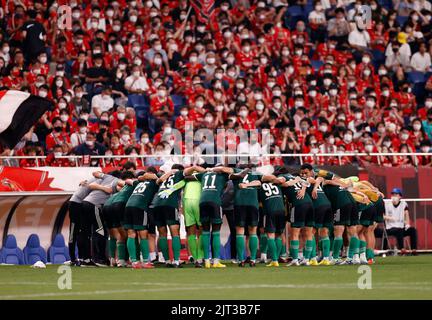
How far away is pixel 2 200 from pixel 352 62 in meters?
12.1

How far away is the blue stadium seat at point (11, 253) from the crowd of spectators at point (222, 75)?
2.52 metres

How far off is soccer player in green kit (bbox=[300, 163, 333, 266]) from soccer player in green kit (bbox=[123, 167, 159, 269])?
2765 millimetres

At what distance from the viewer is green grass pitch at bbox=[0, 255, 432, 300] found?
15.3 metres

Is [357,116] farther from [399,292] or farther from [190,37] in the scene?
[399,292]

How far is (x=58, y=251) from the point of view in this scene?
78.1ft

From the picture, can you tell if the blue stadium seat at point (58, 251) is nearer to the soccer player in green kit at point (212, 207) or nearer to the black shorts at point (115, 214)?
the black shorts at point (115, 214)

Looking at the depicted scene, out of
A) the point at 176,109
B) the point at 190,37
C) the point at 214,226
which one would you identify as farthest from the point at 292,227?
the point at 190,37

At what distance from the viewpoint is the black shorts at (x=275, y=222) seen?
2169 cm

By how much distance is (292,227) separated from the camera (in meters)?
22.0

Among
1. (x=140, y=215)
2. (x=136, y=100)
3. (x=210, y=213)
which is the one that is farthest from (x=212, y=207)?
(x=136, y=100)

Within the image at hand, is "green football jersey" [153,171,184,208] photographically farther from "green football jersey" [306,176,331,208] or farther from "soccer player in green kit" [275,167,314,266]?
"green football jersey" [306,176,331,208]

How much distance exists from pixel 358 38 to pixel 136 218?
14.4 metres

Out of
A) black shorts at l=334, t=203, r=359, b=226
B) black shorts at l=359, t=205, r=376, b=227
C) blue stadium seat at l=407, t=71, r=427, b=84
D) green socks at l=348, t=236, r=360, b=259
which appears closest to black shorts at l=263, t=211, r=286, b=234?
black shorts at l=334, t=203, r=359, b=226

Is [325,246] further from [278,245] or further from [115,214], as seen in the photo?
[115,214]
